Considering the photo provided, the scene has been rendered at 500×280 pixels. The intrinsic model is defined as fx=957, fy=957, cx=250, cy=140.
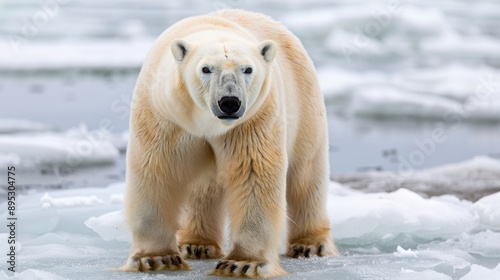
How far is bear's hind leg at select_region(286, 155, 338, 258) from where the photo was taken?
206 inches

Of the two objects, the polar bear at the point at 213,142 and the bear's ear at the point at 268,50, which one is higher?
the bear's ear at the point at 268,50

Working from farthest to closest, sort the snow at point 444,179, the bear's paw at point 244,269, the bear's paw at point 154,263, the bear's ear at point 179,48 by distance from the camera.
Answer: the snow at point 444,179 < the bear's paw at point 154,263 < the bear's paw at point 244,269 < the bear's ear at point 179,48

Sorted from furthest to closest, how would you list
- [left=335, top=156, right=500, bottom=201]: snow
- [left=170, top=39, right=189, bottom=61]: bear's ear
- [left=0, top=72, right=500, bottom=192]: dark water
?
[left=0, top=72, right=500, bottom=192]: dark water, [left=335, top=156, right=500, bottom=201]: snow, [left=170, top=39, right=189, bottom=61]: bear's ear

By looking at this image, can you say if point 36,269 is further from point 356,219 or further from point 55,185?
point 55,185

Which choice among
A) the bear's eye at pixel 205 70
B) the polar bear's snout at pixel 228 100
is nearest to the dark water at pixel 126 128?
the bear's eye at pixel 205 70

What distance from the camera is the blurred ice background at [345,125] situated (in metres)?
5.15

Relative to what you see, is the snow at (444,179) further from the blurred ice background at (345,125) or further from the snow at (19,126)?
the snow at (19,126)

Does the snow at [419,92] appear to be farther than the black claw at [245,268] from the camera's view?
Yes

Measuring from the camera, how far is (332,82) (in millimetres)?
11422

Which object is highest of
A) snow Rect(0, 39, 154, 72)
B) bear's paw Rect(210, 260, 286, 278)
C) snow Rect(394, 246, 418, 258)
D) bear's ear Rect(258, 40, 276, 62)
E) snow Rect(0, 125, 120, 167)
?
snow Rect(0, 39, 154, 72)

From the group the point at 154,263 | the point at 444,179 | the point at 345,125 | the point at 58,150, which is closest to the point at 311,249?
the point at 154,263

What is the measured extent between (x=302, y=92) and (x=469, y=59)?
26.2 ft

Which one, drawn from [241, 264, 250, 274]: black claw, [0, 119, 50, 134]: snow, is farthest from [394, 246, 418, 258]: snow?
[0, 119, 50, 134]: snow

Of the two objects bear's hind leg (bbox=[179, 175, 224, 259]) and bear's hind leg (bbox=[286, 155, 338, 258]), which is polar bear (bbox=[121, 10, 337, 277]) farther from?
bear's hind leg (bbox=[286, 155, 338, 258])
